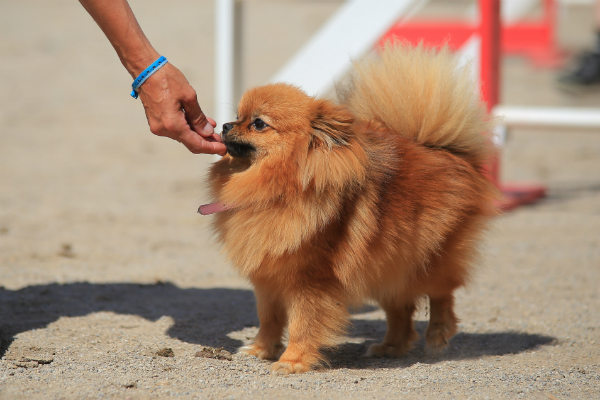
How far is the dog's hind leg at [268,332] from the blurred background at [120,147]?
71 centimetres

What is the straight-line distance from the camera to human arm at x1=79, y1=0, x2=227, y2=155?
258cm

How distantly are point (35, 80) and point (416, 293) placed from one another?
9.87 m

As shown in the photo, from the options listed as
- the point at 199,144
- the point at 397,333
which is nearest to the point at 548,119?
the point at 397,333

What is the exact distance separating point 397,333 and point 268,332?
0.71 metres

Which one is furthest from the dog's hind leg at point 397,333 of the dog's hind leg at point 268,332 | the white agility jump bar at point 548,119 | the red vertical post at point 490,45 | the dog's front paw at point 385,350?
the white agility jump bar at point 548,119

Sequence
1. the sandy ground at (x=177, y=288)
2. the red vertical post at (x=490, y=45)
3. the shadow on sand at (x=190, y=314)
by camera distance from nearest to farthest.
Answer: the sandy ground at (x=177, y=288) → the shadow on sand at (x=190, y=314) → the red vertical post at (x=490, y=45)

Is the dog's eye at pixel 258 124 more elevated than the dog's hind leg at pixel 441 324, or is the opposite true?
the dog's eye at pixel 258 124

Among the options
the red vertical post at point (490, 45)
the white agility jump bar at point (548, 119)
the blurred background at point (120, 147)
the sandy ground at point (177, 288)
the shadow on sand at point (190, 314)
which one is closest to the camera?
the sandy ground at point (177, 288)

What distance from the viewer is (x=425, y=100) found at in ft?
9.77

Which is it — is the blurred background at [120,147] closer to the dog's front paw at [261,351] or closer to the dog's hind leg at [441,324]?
the dog's front paw at [261,351]

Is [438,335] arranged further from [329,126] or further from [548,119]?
[548,119]

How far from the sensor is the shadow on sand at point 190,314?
3.07 meters

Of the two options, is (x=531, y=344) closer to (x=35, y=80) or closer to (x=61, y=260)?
(x=61, y=260)

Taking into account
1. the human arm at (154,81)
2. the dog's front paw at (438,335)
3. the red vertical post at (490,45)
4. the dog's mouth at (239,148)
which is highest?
the red vertical post at (490,45)
